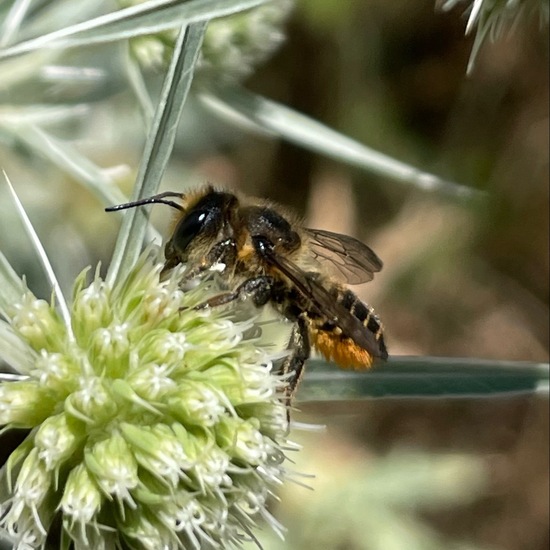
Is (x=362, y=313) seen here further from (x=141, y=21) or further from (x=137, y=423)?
(x=141, y=21)

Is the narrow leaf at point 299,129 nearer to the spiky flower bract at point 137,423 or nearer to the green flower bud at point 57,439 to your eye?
the spiky flower bract at point 137,423

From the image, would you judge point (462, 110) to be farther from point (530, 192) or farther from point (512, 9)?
point (512, 9)

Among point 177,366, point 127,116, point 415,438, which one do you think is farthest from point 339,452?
point 177,366

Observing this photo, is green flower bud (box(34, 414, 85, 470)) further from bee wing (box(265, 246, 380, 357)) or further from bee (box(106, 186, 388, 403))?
bee wing (box(265, 246, 380, 357))

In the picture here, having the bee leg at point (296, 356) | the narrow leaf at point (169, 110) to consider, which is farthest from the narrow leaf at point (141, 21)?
the bee leg at point (296, 356)

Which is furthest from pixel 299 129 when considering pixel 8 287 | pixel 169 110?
pixel 8 287

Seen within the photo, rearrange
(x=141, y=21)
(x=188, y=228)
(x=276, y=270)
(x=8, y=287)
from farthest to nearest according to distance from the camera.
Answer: (x=276, y=270), (x=188, y=228), (x=8, y=287), (x=141, y=21)
